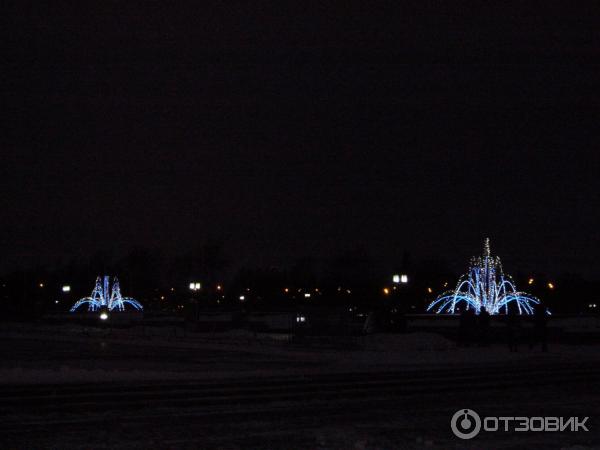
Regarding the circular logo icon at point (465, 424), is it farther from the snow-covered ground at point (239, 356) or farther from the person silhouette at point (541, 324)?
the person silhouette at point (541, 324)

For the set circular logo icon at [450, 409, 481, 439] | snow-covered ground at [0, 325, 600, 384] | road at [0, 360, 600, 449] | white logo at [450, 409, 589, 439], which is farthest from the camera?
snow-covered ground at [0, 325, 600, 384]

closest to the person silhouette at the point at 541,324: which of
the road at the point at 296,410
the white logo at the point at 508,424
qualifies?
the road at the point at 296,410

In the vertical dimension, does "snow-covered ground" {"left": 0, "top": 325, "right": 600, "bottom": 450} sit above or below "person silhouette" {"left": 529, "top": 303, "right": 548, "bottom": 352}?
below

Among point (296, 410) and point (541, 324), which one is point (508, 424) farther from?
point (541, 324)

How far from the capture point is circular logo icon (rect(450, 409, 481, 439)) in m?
12.8

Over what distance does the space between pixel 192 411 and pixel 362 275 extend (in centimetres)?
15538

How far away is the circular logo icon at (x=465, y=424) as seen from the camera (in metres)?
12.8

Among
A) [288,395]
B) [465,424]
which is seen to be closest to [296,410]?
[288,395]

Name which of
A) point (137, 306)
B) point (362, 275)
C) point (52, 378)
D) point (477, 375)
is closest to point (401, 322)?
point (477, 375)

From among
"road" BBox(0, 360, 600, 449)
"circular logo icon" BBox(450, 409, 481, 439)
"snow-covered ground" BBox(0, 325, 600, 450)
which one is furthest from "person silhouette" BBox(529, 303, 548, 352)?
"circular logo icon" BBox(450, 409, 481, 439)

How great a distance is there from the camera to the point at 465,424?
13.8 metres

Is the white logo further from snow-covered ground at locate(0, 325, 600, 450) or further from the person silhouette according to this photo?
the person silhouette

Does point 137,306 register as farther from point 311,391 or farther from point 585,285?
point 311,391

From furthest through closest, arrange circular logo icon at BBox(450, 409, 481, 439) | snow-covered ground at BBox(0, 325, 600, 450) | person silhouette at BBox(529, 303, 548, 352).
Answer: person silhouette at BBox(529, 303, 548, 352) → circular logo icon at BBox(450, 409, 481, 439) → snow-covered ground at BBox(0, 325, 600, 450)
